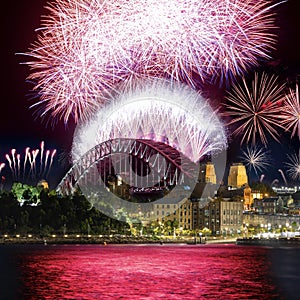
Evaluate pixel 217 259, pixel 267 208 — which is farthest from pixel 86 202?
pixel 267 208

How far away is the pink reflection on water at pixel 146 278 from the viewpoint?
40.4 meters

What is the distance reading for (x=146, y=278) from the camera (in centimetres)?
4822

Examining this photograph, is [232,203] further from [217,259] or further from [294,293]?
[294,293]

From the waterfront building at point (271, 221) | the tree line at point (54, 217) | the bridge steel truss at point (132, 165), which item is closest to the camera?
the tree line at point (54, 217)

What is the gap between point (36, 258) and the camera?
67875mm

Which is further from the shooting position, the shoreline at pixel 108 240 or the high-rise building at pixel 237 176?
the high-rise building at pixel 237 176

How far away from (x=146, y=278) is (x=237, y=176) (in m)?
114

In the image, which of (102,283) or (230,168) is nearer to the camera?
(102,283)

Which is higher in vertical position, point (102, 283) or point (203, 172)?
point (203, 172)

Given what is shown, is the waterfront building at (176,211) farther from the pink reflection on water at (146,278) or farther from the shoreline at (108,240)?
the pink reflection on water at (146,278)

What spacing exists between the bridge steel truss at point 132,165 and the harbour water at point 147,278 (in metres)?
35.2

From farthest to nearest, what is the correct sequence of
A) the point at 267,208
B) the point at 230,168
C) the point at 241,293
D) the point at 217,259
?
the point at 230,168
the point at 267,208
the point at 217,259
the point at 241,293

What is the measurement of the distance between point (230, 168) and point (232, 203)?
1621 inches

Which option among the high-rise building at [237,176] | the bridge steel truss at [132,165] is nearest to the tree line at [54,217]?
the bridge steel truss at [132,165]
